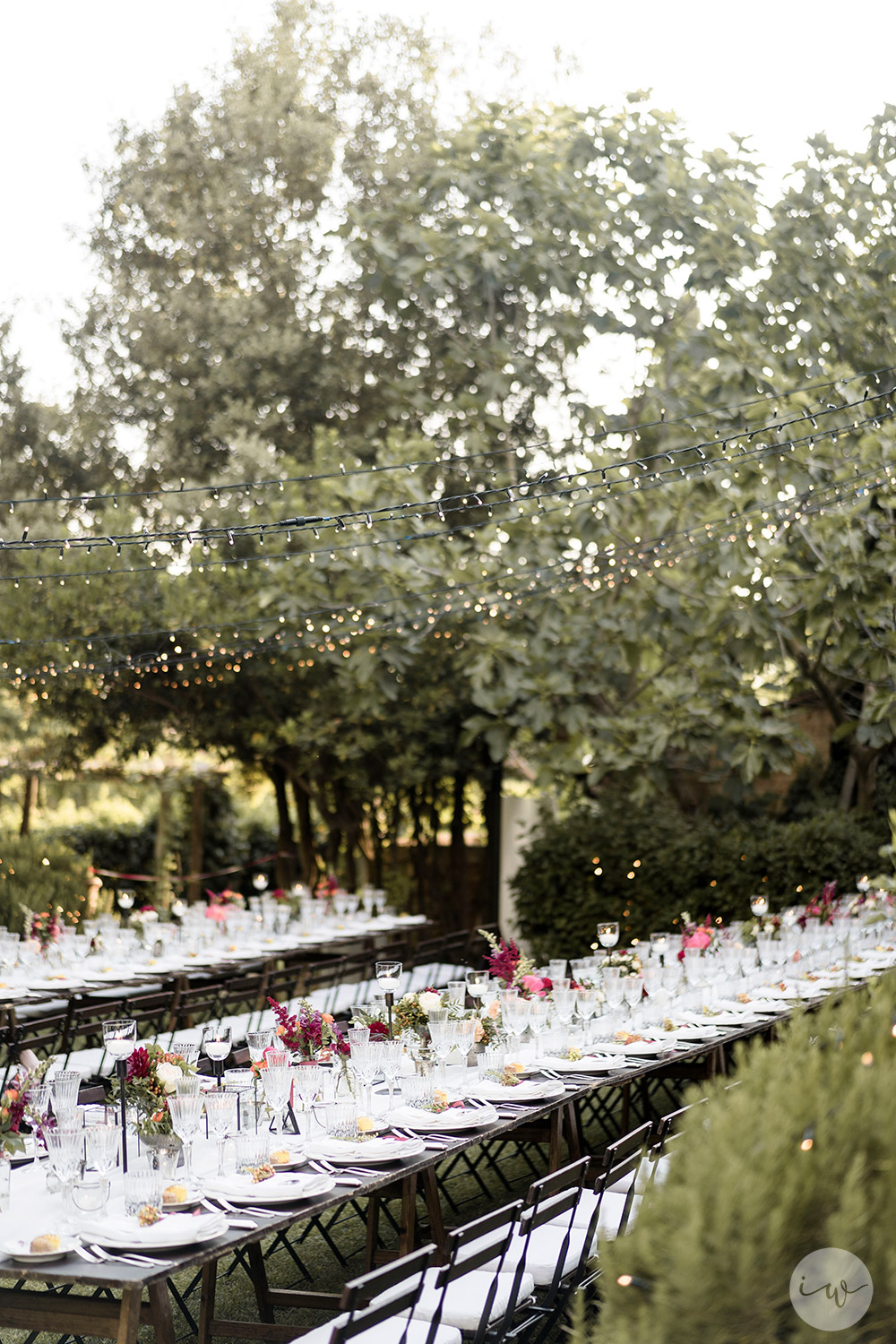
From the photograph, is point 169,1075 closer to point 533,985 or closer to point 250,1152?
point 250,1152

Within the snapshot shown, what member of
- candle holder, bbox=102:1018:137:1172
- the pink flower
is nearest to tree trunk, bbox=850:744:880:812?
the pink flower

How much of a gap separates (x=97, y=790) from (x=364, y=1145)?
13008 mm

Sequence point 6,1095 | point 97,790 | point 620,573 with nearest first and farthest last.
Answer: point 6,1095, point 620,573, point 97,790

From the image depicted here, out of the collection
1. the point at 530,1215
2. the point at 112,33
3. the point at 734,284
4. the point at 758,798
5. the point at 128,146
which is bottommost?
the point at 530,1215

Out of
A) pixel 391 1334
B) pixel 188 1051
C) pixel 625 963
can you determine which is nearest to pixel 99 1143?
pixel 188 1051

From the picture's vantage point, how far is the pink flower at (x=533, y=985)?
5.41 meters

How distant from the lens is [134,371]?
1202 centimetres

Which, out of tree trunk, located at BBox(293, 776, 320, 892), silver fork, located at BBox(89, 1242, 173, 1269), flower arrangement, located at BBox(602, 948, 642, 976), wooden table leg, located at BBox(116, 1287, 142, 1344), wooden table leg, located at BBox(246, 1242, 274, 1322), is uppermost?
tree trunk, located at BBox(293, 776, 320, 892)

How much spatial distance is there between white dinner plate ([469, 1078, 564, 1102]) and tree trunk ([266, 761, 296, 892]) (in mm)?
9270

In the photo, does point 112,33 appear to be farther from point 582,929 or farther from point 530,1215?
point 530,1215

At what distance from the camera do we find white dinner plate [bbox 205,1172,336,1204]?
3463 millimetres

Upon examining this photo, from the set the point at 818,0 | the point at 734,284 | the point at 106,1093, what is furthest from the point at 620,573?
the point at 106,1093

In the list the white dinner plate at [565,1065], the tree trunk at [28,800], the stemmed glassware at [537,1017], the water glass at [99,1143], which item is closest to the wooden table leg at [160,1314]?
the water glass at [99,1143]

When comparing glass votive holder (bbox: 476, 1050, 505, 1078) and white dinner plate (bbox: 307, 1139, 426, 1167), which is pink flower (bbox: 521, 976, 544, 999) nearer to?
glass votive holder (bbox: 476, 1050, 505, 1078)
